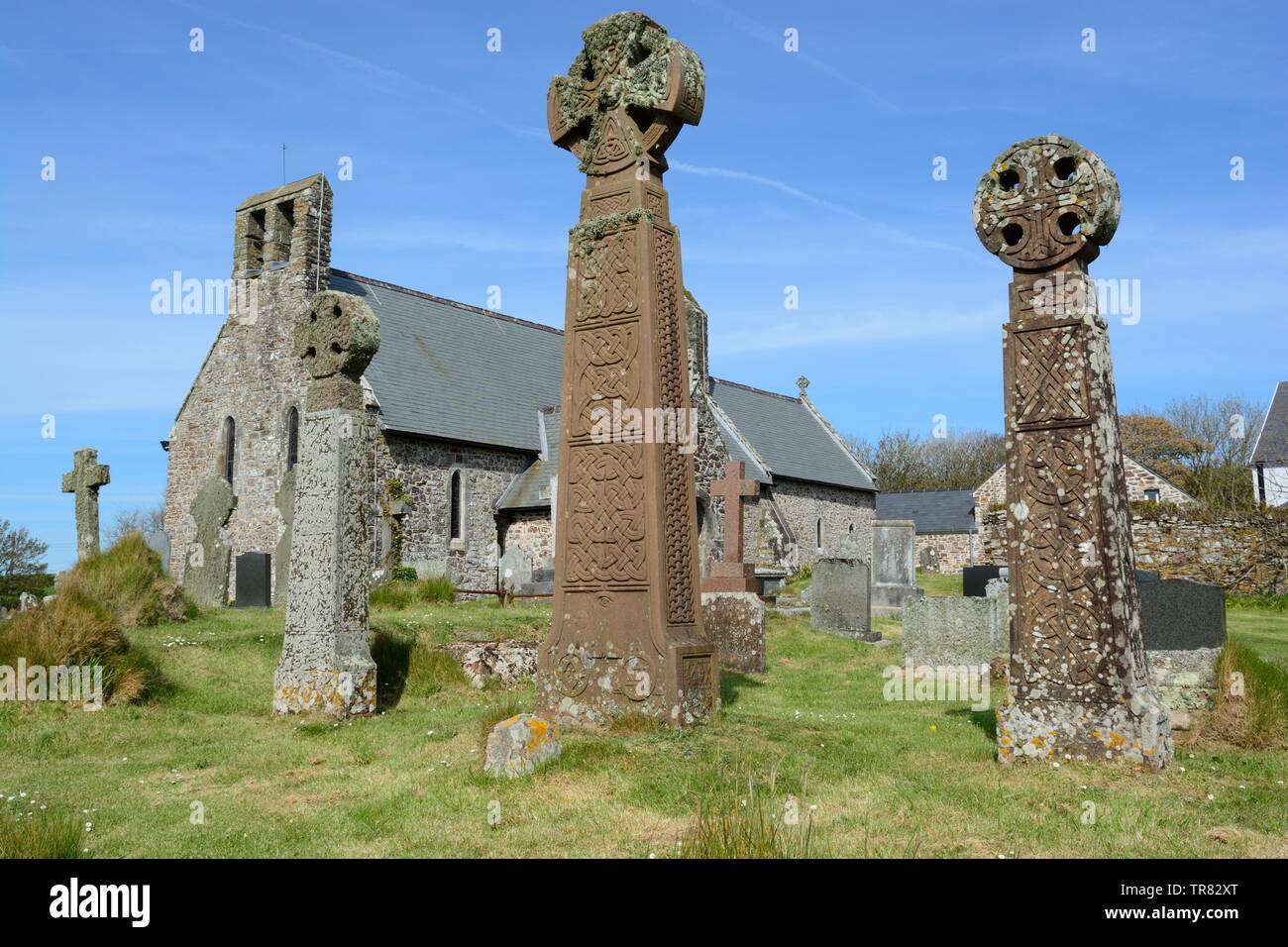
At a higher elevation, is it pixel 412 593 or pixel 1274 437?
pixel 1274 437

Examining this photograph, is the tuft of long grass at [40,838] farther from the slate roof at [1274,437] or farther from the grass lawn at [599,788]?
the slate roof at [1274,437]

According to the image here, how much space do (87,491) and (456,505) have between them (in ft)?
32.3

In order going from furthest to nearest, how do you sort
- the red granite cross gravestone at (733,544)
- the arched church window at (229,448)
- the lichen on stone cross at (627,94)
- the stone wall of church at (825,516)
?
the stone wall of church at (825,516), the arched church window at (229,448), the red granite cross gravestone at (733,544), the lichen on stone cross at (627,94)

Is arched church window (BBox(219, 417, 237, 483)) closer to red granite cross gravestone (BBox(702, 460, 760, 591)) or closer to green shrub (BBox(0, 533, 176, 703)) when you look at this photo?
red granite cross gravestone (BBox(702, 460, 760, 591))

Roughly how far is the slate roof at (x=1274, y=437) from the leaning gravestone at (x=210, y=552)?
114ft

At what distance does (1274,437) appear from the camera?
3659 centimetres

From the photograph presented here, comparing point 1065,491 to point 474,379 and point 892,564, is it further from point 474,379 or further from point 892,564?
point 474,379

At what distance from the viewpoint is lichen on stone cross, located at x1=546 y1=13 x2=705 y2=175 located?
7.08m

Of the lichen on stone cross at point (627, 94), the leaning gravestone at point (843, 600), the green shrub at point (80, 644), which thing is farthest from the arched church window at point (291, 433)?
the lichen on stone cross at point (627, 94)

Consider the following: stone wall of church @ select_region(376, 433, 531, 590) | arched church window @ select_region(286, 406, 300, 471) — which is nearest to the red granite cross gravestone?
stone wall of church @ select_region(376, 433, 531, 590)

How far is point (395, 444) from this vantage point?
23.0 meters

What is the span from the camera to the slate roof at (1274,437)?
3594cm

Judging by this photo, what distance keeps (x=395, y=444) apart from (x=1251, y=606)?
1845 centimetres

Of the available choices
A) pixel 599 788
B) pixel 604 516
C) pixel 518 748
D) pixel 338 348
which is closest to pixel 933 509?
pixel 338 348
